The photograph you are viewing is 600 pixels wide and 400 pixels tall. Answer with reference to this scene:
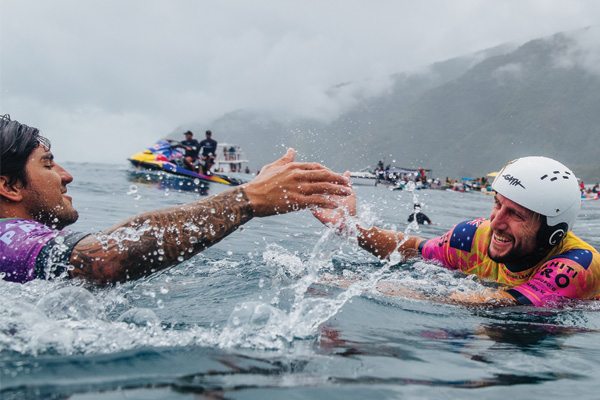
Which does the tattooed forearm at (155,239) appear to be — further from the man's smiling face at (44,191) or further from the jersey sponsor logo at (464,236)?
the jersey sponsor logo at (464,236)

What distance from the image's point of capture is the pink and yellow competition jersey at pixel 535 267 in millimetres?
5203

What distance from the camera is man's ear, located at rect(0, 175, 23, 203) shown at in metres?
3.79

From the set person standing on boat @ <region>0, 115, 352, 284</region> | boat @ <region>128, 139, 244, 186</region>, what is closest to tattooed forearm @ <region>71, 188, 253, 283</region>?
person standing on boat @ <region>0, 115, 352, 284</region>

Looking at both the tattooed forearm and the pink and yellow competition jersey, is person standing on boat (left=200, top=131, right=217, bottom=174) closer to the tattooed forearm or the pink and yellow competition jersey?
the pink and yellow competition jersey

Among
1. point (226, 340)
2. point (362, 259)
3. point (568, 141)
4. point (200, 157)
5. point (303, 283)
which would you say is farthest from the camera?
point (568, 141)

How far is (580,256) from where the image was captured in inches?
212

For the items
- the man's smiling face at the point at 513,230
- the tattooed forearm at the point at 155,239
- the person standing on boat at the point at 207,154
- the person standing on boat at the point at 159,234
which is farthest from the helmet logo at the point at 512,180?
the person standing on boat at the point at 207,154

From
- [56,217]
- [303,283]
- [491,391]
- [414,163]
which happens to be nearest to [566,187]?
[303,283]

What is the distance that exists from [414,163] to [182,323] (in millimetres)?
198528

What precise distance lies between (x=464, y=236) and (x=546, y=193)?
1.18 metres

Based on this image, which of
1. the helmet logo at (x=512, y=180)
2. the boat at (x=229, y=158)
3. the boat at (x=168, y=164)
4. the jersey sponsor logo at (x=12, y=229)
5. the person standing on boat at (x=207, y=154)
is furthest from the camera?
the boat at (x=229, y=158)

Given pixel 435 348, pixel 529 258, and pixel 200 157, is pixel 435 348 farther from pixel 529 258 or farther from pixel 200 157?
pixel 200 157

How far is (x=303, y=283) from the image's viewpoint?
516 cm

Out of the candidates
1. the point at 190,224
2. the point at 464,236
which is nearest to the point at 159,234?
the point at 190,224
